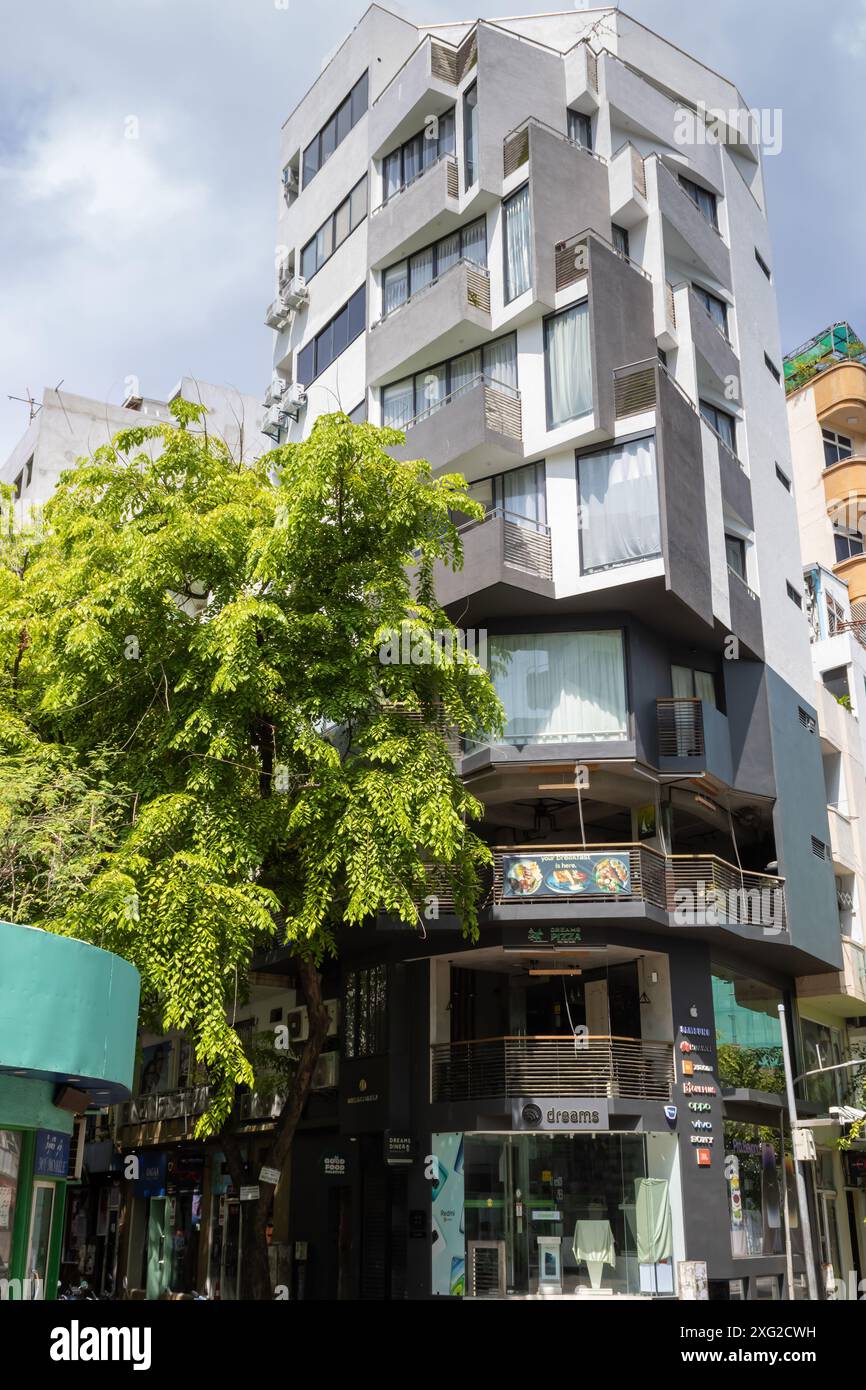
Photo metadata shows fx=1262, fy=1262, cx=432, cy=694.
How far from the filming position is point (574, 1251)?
24156 millimetres

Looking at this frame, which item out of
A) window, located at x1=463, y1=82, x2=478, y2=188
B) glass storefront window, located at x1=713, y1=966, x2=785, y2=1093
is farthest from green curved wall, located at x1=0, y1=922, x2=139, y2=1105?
window, located at x1=463, y1=82, x2=478, y2=188

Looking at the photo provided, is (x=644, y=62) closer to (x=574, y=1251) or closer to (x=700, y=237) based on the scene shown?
(x=700, y=237)

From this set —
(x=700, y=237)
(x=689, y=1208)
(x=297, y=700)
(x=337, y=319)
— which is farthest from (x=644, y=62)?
(x=689, y=1208)

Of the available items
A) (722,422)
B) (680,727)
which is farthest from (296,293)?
(680,727)

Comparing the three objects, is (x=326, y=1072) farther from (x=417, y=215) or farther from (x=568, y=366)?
(x=417, y=215)

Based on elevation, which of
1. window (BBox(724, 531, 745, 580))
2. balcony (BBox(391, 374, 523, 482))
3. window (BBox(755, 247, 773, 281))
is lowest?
window (BBox(724, 531, 745, 580))

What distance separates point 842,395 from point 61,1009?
44.6 meters

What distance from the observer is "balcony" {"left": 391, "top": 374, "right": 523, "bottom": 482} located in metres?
28.1

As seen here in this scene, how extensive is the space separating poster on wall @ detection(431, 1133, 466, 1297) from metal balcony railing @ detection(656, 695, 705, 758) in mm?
9122

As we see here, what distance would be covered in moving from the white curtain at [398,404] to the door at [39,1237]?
2155 centimetres

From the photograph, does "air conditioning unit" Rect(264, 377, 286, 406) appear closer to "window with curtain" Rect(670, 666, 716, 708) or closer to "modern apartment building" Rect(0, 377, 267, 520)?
"modern apartment building" Rect(0, 377, 267, 520)

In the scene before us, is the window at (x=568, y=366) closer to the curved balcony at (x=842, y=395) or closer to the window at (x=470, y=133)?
the window at (x=470, y=133)

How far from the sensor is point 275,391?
124 ft

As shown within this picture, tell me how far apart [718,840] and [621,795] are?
4.84 metres
